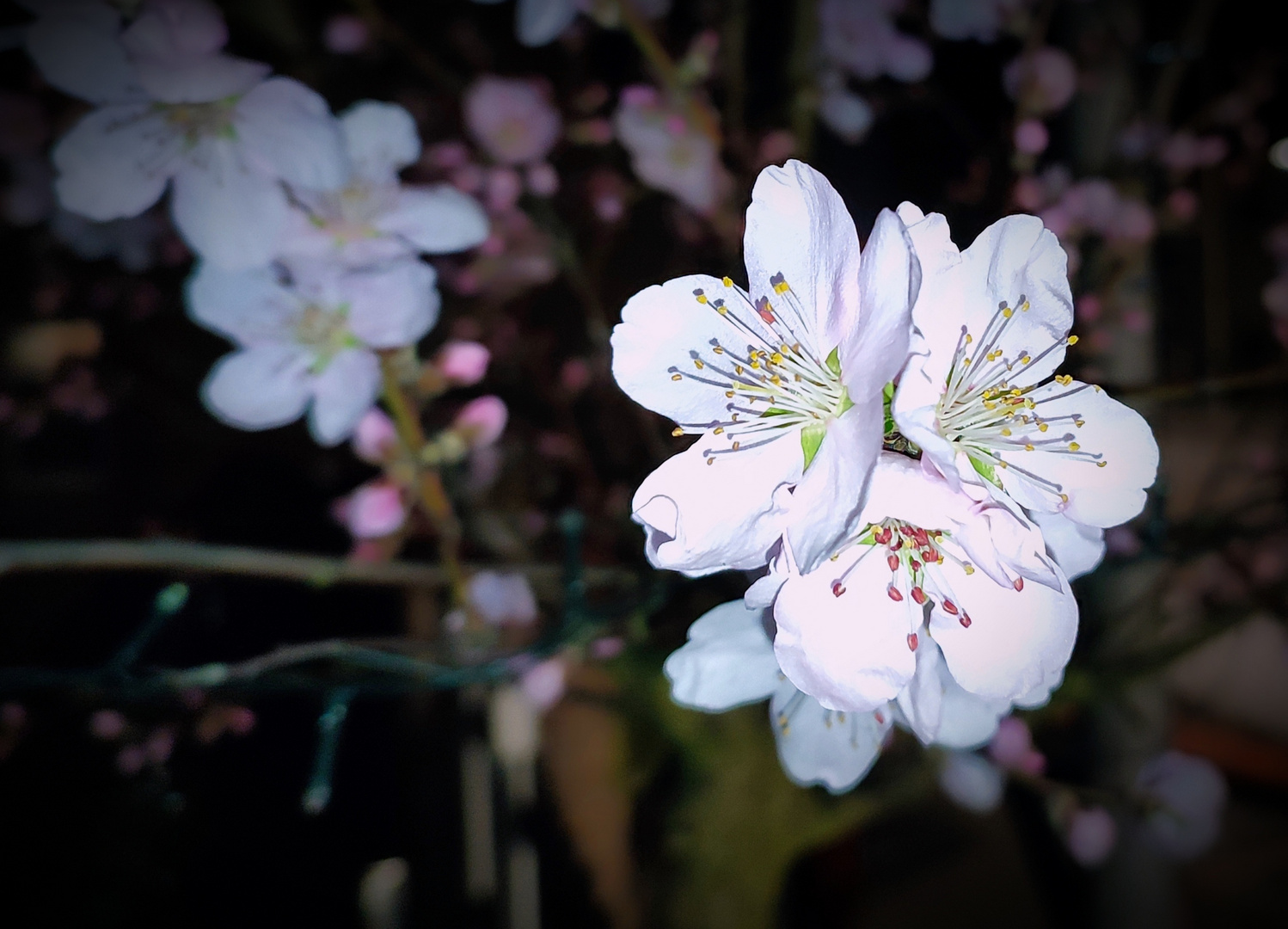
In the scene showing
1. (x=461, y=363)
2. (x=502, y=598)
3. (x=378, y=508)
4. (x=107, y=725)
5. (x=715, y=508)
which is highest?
(x=715, y=508)

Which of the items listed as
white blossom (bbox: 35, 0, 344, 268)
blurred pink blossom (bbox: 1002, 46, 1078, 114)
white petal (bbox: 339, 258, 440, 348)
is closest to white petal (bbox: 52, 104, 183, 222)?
white blossom (bbox: 35, 0, 344, 268)

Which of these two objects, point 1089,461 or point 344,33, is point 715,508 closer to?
point 1089,461

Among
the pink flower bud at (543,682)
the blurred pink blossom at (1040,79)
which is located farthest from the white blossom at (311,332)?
the blurred pink blossom at (1040,79)

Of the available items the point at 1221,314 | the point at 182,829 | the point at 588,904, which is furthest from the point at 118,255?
the point at 1221,314

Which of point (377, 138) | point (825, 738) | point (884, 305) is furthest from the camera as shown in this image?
Result: point (377, 138)

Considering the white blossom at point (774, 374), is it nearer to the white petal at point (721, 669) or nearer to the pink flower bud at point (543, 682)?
the white petal at point (721, 669)

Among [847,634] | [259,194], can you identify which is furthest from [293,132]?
[847,634]

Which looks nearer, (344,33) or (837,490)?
(837,490)

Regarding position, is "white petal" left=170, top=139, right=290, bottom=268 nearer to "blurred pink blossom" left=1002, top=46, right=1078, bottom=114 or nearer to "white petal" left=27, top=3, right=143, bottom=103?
"white petal" left=27, top=3, right=143, bottom=103
